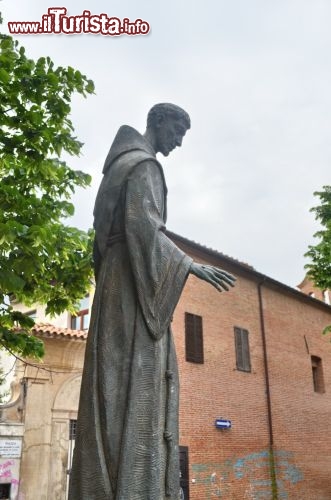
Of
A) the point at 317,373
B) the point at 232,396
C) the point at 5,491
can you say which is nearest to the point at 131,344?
the point at 5,491

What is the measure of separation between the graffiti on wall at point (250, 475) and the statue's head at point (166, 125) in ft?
50.7

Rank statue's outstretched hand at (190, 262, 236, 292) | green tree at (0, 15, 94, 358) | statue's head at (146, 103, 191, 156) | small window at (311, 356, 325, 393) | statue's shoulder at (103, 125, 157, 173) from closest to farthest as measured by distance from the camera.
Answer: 1. statue's outstretched hand at (190, 262, 236, 292)
2. statue's shoulder at (103, 125, 157, 173)
3. statue's head at (146, 103, 191, 156)
4. green tree at (0, 15, 94, 358)
5. small window at (311, 356, 325, 393)

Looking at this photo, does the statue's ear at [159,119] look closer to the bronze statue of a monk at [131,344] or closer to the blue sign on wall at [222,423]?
the bronze statue of a monk at [131,344]

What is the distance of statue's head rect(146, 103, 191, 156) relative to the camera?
11.0 ft

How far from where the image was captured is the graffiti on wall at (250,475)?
56.7ft

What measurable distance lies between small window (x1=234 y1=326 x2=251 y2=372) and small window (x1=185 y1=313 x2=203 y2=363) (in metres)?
2.26

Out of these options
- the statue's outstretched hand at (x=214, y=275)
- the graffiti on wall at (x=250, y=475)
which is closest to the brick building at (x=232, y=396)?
the graffiti on wall at (x=250, y=475)

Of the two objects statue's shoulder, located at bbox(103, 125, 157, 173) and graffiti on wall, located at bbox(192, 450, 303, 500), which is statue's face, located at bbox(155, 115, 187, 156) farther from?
graffiti on wall, located at bbox(192, 450, 303, 500)

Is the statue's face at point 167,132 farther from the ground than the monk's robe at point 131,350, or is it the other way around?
the statue's face at point 167,132

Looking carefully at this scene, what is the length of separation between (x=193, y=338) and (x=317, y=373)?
31.1 feet

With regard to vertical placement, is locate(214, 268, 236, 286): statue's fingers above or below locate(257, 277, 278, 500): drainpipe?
below

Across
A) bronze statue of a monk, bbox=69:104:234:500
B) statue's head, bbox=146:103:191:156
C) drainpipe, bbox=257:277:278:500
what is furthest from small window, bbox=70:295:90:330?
bronze statue of a monk, bbox=69:104:234:500

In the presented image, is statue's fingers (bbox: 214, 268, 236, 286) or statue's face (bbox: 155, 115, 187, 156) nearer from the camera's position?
statue's fingers (bbox: 214, 268, 236, 286)

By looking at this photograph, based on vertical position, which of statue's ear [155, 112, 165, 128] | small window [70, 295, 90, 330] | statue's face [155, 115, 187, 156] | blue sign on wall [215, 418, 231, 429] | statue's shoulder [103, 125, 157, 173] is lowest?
statue's shoulder [103, 125, 157, 173]
